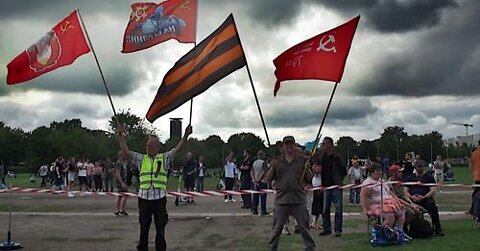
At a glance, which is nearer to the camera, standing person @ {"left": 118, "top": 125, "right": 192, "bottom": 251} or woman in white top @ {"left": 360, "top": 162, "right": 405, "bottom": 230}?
standing person @ {"left": 118, "top": 125, "right": 192, "bottom": 251}

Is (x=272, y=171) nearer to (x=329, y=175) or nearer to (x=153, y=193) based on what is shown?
(x=153, y=193)

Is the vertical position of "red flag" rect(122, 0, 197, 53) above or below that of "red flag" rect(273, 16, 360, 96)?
above

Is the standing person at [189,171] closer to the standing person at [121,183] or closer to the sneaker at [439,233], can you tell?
the standing person at [121,183]

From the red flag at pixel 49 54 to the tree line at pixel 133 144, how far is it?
49.8 metres

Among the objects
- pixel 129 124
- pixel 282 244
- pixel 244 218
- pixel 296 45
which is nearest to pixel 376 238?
pixel 282 244

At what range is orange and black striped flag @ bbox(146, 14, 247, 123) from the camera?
10.3m

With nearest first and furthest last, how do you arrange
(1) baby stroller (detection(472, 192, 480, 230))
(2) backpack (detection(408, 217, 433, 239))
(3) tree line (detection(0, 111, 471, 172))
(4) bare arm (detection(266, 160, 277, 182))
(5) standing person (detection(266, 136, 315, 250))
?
1. (5) standing person (detection(266, 136, 315, 250))
2. (4) bare arm (detection(266, 160, 277, 182))
3. (2) backpack (detection(408, 217, 433, 239))
4. (1) baby stroller (detection(472, 192, 480, 230))
5. (3) tree line (detection(0, 111, 471, 172))

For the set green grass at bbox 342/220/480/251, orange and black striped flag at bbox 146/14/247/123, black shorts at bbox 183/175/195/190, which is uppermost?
orange and black striped flag at bbox 146/14/247/123

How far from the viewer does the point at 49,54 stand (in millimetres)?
11625

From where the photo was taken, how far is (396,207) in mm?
11781

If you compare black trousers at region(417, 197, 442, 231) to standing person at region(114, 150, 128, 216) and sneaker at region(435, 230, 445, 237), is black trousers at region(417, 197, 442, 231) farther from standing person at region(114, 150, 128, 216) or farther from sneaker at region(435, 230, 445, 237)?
standing person at region(114, 150, 128, 216)

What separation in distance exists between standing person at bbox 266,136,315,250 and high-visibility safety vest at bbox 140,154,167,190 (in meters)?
1.85

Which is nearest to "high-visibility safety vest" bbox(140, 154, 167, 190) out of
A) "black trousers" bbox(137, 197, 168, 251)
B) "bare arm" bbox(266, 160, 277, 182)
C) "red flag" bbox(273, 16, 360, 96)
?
"black trousers" bbox(137, 197, 168, 251)

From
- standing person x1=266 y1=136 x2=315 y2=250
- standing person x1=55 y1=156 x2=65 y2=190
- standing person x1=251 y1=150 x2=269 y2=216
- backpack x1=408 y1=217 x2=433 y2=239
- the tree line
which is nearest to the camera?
standing person x1=266 y1=136 x2=315 y2=250
